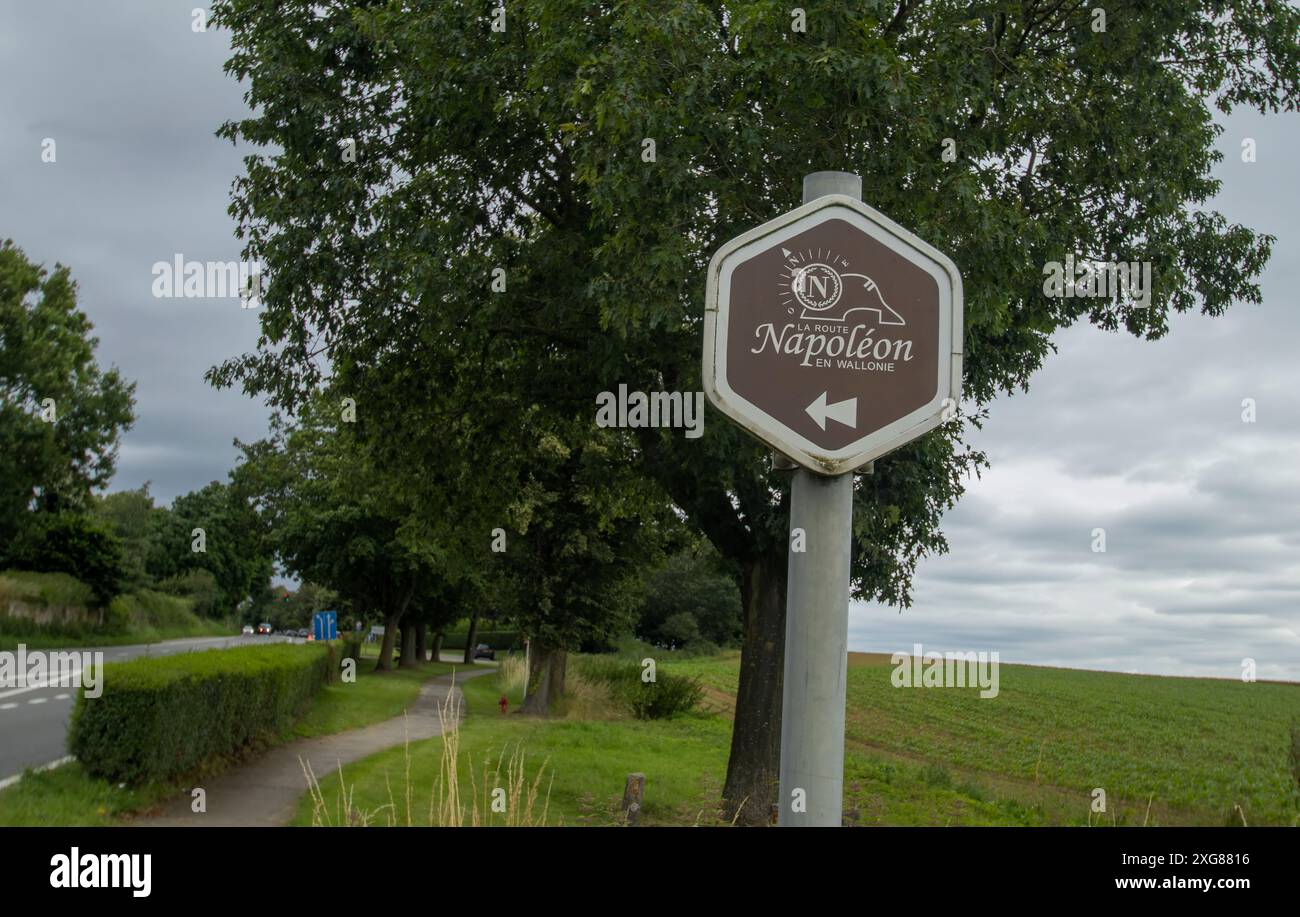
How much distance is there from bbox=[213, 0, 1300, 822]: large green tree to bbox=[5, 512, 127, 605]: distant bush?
36.3 m

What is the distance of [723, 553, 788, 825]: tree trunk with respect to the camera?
14.5m

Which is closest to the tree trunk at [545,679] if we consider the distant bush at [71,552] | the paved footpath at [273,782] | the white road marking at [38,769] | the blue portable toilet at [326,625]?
the blue portable toilet at [326,625]

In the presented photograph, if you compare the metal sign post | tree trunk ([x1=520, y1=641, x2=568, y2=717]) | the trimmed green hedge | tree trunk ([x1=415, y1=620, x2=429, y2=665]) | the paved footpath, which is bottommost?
tree trunk ([x1=415, y1=620, x2=429, y2=665])

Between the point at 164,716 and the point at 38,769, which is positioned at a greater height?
the point at 164,716

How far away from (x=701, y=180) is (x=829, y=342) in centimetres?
707

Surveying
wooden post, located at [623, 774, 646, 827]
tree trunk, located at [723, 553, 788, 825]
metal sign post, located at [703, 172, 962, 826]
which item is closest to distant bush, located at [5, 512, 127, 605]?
tree trunk, located at [723, 553, 788, 825]

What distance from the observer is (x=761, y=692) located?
1459 centimetres

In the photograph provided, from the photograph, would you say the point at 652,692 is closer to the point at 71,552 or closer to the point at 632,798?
the point at 632,798

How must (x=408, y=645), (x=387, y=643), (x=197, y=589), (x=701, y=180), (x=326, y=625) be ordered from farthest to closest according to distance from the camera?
(x=197, y=589) < (x=408, y=645) < (x=387, y=643) < (x=326, y=625) < (x=701, y=180)

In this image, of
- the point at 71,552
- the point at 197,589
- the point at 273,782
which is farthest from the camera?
the point at 197,589

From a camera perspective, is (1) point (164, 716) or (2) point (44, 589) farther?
(2) point (44, 589)

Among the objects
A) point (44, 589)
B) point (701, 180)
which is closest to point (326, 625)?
point (44, 589)

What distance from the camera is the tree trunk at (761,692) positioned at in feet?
47.6

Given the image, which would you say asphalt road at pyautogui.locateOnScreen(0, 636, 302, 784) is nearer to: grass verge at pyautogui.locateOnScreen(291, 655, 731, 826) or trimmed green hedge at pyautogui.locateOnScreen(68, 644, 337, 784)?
trimmed green hedge at pyautogui.locateOnScreen(68, 644, 337, 784)
